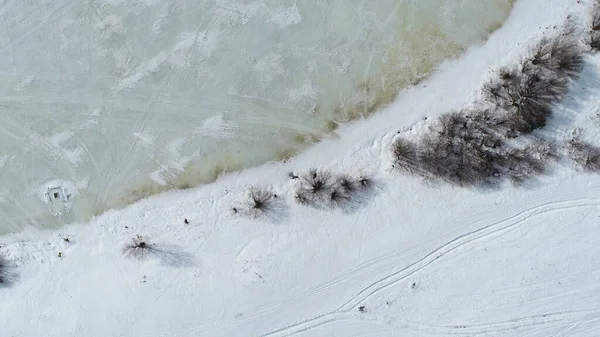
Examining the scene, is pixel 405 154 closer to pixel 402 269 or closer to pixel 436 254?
pixel 436 254

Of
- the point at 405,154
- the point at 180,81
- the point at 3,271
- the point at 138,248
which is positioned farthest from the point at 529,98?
the point at 3,271

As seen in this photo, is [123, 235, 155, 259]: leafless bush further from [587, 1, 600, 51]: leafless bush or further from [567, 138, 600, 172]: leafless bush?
[587, 1, 600, 51]: leafless bush

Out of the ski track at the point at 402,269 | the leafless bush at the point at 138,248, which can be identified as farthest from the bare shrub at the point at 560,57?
the leafless bush at the point at 138,248

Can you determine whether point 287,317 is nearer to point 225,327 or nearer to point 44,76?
point 225,327

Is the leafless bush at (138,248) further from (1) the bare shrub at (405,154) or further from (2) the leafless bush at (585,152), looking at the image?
(2) the leafless bush at (585,152)

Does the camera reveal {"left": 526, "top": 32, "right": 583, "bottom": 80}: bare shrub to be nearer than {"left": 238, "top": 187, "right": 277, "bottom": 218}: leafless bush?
Yes

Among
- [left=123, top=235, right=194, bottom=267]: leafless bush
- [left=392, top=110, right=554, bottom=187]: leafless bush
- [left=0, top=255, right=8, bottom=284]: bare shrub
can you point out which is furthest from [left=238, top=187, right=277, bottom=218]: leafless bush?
[left=0, top=255, right=8, bottom=284]: bare shrub
